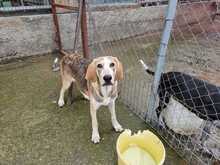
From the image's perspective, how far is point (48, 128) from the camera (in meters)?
2.52

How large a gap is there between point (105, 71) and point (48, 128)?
3.56ft

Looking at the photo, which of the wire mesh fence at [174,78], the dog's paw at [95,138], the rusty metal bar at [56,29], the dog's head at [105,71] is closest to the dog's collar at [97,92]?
the dog's head at [105,71]

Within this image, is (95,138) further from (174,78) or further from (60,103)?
(174,78)

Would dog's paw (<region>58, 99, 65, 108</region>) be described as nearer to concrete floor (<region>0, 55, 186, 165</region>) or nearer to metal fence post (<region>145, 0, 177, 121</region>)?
concrete floor (<region>0, 55, 186, 165</region>)

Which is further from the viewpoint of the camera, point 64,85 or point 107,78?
point 64,85

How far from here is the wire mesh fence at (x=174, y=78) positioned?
203 centimetres

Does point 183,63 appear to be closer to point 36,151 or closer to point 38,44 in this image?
point 38,44

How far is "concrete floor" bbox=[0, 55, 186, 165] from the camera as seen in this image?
2.13 meters

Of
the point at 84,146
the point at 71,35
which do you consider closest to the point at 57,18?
the point at 71,35

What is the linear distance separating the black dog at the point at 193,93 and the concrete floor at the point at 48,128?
51 cm

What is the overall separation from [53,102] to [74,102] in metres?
0.28

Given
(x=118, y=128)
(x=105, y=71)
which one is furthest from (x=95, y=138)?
(x=105, y=71)

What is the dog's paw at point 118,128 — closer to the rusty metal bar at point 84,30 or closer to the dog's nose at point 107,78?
the dog's nose at point 107,78

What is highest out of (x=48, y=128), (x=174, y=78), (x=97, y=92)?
(x=174, y=78)
